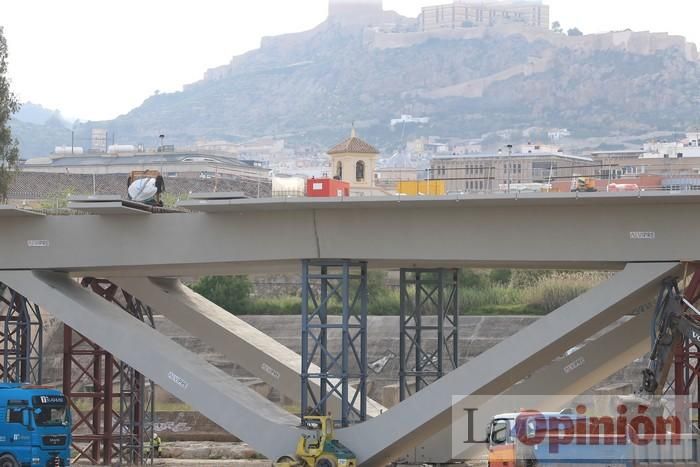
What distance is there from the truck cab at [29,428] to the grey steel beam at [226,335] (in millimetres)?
5704

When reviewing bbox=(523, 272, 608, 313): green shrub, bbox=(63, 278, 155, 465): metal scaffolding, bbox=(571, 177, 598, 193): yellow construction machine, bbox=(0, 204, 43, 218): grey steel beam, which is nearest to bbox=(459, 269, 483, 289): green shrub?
bbox=(523, 272, 608, 313): green shrub

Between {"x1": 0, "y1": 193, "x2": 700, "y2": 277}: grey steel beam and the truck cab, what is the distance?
3911mm

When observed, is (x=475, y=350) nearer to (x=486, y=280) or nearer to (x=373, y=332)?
(x=373, y=332)

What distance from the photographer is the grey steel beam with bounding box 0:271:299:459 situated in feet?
132

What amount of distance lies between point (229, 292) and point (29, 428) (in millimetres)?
60309

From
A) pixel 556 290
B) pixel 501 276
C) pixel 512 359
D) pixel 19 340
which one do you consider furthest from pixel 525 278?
A: pixel 512 359

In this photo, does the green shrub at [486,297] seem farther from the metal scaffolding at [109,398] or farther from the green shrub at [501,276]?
the metal scaffolding at [109,398]

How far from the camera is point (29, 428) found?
42594mm

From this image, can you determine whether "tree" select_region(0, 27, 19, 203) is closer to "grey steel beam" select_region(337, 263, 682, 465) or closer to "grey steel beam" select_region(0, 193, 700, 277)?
"grey steel beam" select_region(0, 193, 700, 277)

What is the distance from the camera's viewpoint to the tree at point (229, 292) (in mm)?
102375

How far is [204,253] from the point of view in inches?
1641

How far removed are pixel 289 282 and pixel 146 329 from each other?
68.3 m

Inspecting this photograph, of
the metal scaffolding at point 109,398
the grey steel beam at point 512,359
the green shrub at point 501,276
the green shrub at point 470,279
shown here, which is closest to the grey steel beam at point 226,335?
the metal scaffolding at point 109,398

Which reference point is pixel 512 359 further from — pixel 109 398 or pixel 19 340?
pixel 19 340
